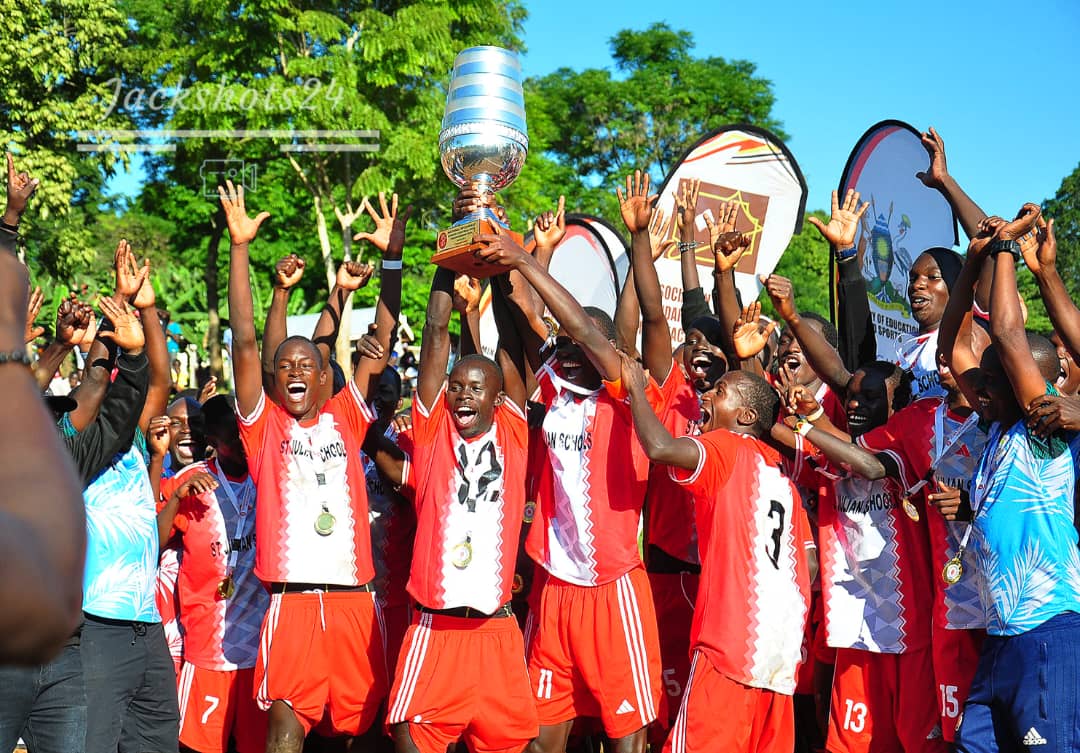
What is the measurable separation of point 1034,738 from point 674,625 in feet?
7.24

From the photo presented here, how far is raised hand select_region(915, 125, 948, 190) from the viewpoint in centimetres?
564

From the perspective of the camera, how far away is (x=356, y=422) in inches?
232

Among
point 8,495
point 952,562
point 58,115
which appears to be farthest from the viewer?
point 58,115

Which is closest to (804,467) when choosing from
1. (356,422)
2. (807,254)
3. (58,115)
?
(356,422)

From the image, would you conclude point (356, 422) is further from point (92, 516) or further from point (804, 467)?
point (804, 467)

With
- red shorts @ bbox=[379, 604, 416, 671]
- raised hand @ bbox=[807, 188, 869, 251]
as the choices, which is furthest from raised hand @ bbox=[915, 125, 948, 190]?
red shorts @ bbox=[379, 604, 416, 671]

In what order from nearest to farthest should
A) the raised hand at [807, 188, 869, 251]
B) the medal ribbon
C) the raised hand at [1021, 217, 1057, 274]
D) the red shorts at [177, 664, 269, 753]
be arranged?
the raised hand at [1021, 217, 1057, 274], the red shorts at [177, 664, 269, 753], the medal ribbon, the raised hand at [807, 188, 869, 251]

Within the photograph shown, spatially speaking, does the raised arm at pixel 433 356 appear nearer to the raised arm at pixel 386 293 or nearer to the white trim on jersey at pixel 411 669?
the raised arm at pixel 386 293

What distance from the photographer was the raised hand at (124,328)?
16.6 feet

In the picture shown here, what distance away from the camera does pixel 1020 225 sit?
4.37m

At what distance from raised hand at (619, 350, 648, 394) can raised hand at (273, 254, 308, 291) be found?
2.03 meters

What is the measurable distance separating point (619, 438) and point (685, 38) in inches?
1529

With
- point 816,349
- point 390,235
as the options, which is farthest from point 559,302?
point 816,349

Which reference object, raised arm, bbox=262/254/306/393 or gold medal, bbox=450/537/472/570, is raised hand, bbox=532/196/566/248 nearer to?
raised arm, bbox=262/254/306/393
